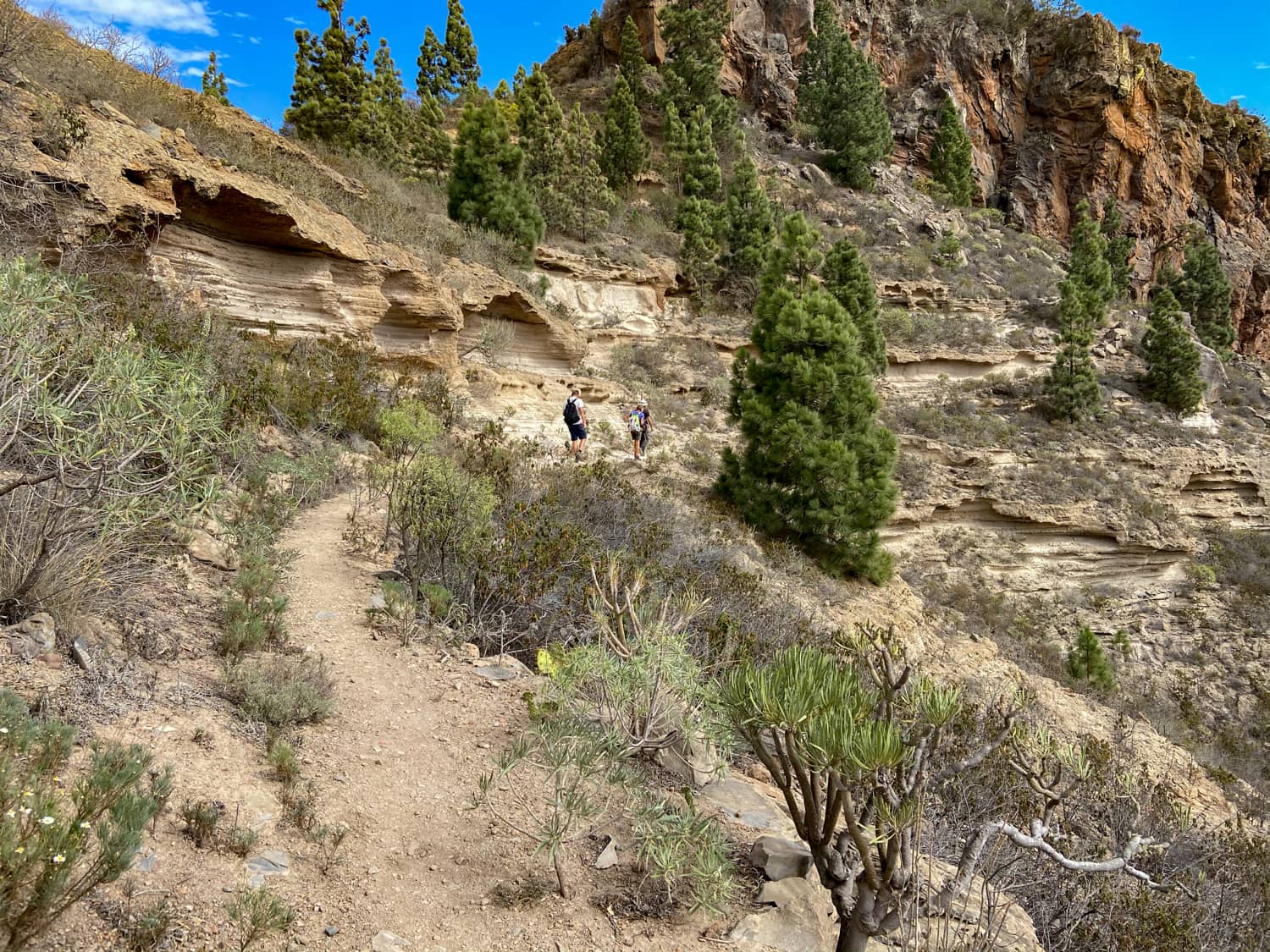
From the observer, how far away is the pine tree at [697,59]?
30219 millimetres

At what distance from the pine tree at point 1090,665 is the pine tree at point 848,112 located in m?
26.8

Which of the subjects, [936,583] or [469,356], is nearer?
[469,356]

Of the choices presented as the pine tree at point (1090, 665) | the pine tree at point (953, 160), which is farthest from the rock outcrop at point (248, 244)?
the pine tree at point (953, 160)

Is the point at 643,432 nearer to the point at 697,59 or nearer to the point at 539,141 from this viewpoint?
the point at 539,141

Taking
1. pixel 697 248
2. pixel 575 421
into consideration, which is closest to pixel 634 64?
pixel 697 248

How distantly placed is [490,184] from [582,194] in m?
5.59

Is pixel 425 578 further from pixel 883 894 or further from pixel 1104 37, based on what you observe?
pixel 1104 37

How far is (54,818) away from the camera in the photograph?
1768 millimetres

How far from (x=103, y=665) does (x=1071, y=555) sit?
19.7 m

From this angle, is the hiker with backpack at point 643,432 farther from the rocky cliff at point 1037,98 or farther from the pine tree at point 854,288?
the rocky cliff at point 1037,98

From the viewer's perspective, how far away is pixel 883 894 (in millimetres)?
2395

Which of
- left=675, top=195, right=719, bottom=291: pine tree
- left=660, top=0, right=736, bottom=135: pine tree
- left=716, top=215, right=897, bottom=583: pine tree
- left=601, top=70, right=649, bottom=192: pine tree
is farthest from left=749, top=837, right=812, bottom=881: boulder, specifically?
left=660, top=0, right=736, bottom=135: pine tree

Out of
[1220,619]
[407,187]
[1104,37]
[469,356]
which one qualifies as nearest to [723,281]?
[407,187]

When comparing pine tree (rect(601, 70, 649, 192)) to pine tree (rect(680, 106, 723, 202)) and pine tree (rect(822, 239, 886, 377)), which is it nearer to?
pine tree (rect(680, 106, 723, 202))
